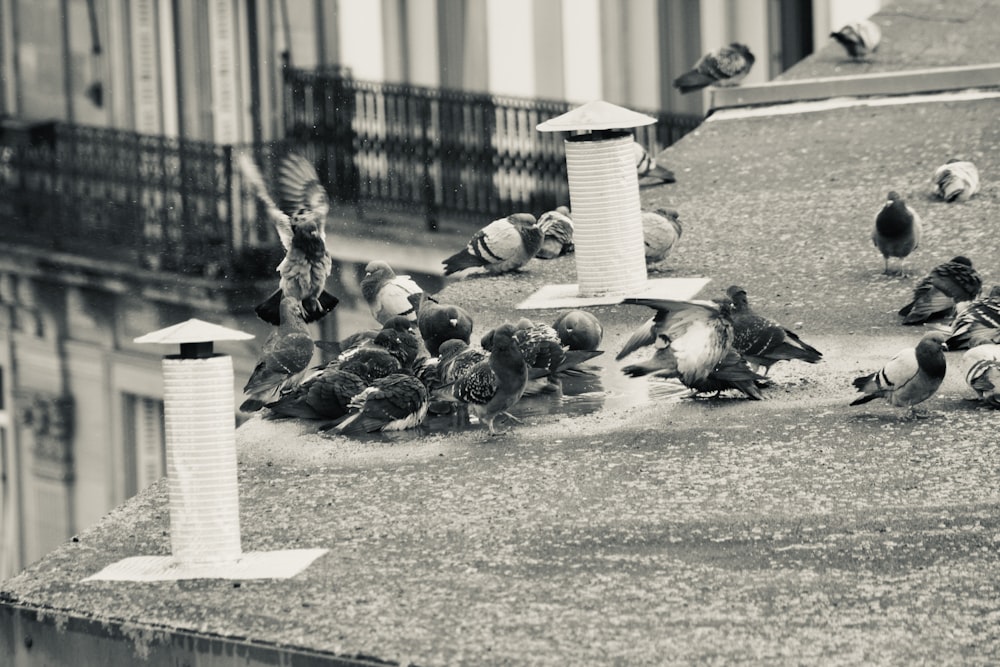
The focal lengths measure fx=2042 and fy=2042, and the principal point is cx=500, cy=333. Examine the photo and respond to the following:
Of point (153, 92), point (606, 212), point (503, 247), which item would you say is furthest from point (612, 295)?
point (153, 92)

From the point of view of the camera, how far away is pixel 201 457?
4.96 meters

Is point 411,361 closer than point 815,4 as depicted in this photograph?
Yes

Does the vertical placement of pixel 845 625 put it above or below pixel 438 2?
below

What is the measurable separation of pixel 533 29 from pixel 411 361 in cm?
1800

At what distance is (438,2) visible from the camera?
25.2 m

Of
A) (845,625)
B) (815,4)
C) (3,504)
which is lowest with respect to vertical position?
(3,504)

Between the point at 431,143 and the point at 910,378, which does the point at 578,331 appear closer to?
the point at 910,378

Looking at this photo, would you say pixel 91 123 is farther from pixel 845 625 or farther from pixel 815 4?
pixel 845 625

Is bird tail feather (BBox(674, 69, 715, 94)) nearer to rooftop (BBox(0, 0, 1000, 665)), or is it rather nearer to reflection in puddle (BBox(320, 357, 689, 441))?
rooftop (BBox(0, 0, 1000, 665))

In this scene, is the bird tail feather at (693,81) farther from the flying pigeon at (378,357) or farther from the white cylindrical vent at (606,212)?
the flying pigeon at (378,357)

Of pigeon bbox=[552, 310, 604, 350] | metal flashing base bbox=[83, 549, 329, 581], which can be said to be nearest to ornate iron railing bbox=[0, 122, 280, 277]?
pigeon bbox=[552, 310, 604, 350]

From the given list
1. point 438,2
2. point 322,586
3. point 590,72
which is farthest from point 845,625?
point 438,2

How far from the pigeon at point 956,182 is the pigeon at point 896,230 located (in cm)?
110

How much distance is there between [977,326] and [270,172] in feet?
49.8
